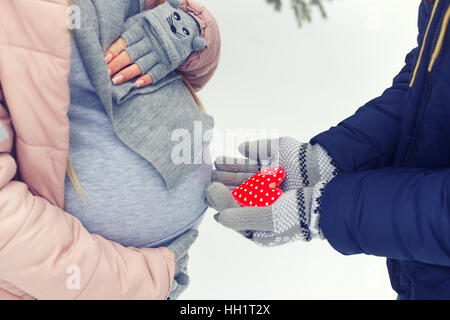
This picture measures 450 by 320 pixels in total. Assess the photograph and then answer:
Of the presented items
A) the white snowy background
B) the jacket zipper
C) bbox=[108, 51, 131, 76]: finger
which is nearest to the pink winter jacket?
bbox=[108, 51, 131, 76]: finger

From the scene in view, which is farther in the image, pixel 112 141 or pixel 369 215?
pixel 112 141

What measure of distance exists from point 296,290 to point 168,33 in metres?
0.89

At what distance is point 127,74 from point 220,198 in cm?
28

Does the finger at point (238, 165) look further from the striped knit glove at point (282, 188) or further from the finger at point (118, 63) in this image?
the finger at point (118, 63)

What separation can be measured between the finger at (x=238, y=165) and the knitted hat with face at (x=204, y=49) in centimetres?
19

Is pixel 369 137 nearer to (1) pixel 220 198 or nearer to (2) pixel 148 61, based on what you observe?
(1) pixel 220 198

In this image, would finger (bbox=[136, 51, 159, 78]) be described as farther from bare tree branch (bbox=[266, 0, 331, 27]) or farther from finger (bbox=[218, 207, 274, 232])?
bare tree branch (bbox=[266, 0, 331, 27])

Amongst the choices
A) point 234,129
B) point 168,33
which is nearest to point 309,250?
point 234,129

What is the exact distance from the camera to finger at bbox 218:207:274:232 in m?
0.64

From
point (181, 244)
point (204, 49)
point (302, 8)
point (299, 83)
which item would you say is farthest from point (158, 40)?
point (302, 8)

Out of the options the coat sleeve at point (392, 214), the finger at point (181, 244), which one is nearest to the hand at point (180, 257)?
the finger at point (181, 244)

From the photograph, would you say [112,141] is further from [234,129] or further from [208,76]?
[234,129]

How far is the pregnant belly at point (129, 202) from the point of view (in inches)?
24.7

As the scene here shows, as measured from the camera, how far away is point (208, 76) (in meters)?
0.85
